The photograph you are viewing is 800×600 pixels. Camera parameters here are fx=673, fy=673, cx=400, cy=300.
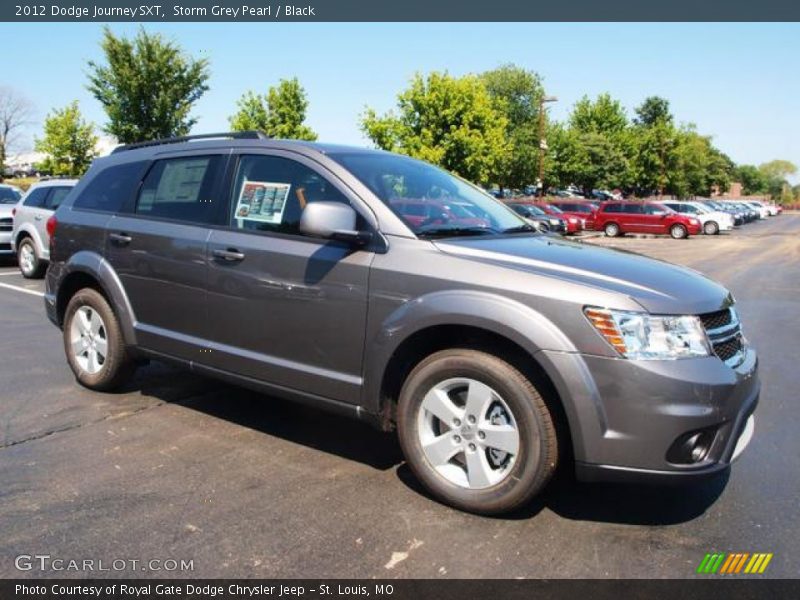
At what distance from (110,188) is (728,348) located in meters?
4.28

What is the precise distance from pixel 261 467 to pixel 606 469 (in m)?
1.90

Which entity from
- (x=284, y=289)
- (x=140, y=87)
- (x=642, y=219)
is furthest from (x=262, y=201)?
(x=642, y=219)

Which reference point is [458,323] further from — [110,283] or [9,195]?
[9,195]

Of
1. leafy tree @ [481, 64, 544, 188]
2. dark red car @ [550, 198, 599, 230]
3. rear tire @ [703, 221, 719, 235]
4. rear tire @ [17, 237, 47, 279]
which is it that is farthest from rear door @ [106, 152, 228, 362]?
leafy tree @ [481, 64, 544, 188]

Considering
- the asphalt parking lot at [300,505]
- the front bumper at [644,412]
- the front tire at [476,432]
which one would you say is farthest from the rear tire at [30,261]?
the front bumper at [644,412]

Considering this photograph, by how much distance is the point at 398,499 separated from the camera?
341 centimetres

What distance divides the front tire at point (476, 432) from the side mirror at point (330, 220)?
2.55 feet

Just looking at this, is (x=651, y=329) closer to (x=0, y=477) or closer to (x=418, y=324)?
(x=418, y=324)

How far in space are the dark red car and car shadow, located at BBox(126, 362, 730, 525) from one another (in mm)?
28952

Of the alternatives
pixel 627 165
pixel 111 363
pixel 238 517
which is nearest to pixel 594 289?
pixel 238 517

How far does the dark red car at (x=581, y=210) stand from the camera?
32.8 m

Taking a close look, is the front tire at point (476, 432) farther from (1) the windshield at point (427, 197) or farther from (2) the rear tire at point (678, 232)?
(2) the rear tire at point (678, 232)

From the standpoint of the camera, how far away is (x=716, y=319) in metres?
3.13

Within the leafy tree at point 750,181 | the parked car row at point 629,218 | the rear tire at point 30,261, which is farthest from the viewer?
the leafy tree at point 750,181
